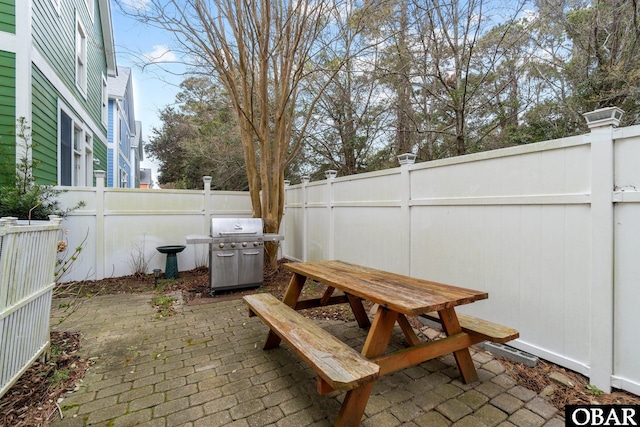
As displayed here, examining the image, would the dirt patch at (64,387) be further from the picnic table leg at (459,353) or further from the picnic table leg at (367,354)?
the picnic table leg at (367,354)

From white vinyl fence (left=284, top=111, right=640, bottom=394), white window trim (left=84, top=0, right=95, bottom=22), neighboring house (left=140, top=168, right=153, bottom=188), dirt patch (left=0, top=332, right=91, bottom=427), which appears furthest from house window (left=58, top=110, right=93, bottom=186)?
neighboring house (left=140, top=168, right=153, bottom=188)

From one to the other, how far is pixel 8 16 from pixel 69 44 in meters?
2.22

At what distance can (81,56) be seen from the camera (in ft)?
22.4

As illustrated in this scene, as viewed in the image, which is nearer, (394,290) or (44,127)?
(394,290)

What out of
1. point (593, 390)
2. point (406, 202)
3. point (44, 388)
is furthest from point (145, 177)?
point (593, 390)

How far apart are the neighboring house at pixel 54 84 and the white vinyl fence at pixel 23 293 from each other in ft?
8.76

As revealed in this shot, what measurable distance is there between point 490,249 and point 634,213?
1.02m

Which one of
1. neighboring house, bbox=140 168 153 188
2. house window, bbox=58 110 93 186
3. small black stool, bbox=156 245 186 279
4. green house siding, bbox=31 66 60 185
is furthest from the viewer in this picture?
neighboring house, bbox=140 168 153 188

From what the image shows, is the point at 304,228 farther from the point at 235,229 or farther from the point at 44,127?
the point at 44,127

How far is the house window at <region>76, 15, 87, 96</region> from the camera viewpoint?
6.49 meters

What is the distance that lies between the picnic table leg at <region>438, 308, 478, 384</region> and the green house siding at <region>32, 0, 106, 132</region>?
6.60 m

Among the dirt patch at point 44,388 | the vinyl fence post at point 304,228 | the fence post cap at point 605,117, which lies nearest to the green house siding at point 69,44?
the dirt patch at point 44,388

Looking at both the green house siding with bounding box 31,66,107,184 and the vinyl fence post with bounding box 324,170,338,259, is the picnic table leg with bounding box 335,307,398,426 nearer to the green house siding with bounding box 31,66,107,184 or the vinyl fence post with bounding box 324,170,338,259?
the vinyl fence post with bounding box 324,170,338,259

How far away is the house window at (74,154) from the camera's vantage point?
5653 millimetres
